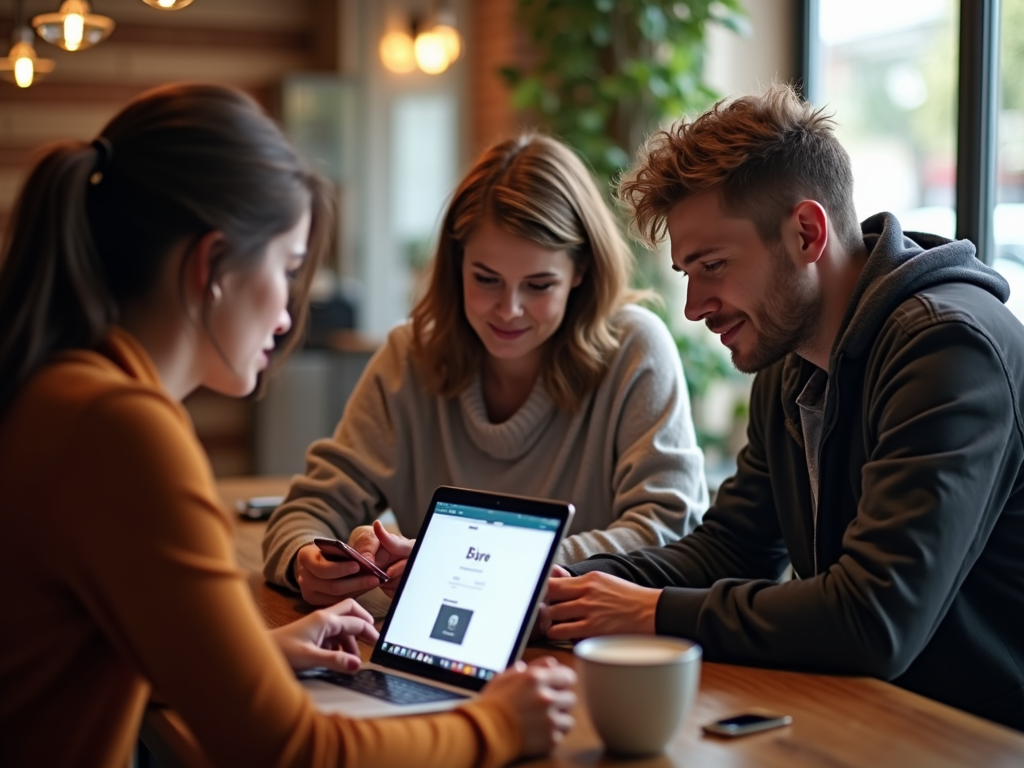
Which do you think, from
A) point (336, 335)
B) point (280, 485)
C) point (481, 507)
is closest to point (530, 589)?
point (481, 507)

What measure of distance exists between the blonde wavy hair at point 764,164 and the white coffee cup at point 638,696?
71 centimetres

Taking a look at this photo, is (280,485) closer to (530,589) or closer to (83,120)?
(530,589)

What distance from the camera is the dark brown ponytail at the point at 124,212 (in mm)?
1109

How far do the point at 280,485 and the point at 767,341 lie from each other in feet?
4.90

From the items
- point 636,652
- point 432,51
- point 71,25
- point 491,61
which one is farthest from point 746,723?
point 491,61

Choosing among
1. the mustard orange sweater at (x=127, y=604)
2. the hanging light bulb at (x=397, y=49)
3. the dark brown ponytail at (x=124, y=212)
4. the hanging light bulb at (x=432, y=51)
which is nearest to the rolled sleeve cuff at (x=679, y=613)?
the mustard orange sweater at (x=127, y=604)

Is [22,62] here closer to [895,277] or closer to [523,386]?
[523,386]

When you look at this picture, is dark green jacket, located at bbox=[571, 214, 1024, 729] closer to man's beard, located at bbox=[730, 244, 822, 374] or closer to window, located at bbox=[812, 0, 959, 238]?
man's beard, located at bbox=[730, 244, 822, 374]

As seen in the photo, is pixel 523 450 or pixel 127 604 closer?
pixel 127 604

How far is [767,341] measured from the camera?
5.53 feet

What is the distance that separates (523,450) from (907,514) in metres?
0.93

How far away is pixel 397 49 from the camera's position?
6.12m

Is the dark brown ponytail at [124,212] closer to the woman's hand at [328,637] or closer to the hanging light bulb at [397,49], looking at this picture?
the woman's hand at [328,637]

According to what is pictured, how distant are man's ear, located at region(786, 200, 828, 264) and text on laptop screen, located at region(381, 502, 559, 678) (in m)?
0.55
